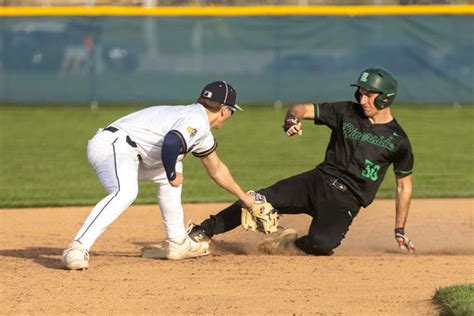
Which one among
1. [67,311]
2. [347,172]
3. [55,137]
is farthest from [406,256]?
[55,137]

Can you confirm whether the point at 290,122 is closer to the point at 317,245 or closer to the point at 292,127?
the point at 292,127

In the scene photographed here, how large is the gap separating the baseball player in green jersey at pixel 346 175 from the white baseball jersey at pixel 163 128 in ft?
2.65

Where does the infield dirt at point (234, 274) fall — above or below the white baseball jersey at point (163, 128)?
below

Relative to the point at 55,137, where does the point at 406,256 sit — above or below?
above

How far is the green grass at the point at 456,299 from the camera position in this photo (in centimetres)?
584

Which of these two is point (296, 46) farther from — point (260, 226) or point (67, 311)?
point (67, 311)

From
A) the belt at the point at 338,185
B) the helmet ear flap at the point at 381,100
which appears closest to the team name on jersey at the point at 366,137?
the helmet ear flap at the point at 381,100

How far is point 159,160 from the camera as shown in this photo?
7.54 m

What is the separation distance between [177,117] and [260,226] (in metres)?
1.11

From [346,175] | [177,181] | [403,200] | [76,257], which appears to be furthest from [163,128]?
[403,200]

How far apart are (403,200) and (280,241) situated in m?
1.04

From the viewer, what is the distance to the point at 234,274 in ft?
23.6

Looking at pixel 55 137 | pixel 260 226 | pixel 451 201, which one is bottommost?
pixel 55 137

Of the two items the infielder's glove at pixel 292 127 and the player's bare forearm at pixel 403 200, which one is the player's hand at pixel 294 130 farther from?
the player's bare forearm at pixel 403 200
